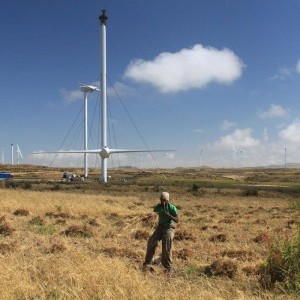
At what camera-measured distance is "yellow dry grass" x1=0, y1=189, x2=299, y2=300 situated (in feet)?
30.0

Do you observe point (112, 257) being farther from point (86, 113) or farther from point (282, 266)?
point (86, 113)

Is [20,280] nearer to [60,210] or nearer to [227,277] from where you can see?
[227,277]

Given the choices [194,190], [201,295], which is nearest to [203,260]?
[201,295]

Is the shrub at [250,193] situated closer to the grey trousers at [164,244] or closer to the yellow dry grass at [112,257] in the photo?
the yellow dry grass at [112,257]

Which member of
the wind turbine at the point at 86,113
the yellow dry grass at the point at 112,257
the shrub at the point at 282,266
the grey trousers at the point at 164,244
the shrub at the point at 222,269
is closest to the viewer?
the yellow dry grass at the point at 112,257

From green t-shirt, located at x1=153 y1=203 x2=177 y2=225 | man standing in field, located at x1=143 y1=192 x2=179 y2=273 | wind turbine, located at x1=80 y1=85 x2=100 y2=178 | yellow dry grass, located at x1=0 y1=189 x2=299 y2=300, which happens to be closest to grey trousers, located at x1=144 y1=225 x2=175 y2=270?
man standing in field, located at x1=143 y1=192 x2=179 y2=273

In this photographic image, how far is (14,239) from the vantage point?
1784 cm

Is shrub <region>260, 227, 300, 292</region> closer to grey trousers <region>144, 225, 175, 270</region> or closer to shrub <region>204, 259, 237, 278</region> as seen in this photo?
shrub <region>204, 259, 237, 278</region>

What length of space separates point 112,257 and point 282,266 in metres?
5.47

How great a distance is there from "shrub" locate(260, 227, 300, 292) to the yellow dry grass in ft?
1.08

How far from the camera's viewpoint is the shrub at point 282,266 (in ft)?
34.9

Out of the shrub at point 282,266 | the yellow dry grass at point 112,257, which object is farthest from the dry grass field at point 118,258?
the shrub at point 282,266

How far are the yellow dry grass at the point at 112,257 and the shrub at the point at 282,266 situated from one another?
33 cm

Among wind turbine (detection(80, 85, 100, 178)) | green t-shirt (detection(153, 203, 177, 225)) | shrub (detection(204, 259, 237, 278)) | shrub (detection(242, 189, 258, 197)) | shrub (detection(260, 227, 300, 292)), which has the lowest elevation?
shrub (detection(242, 189, 258, 197))
